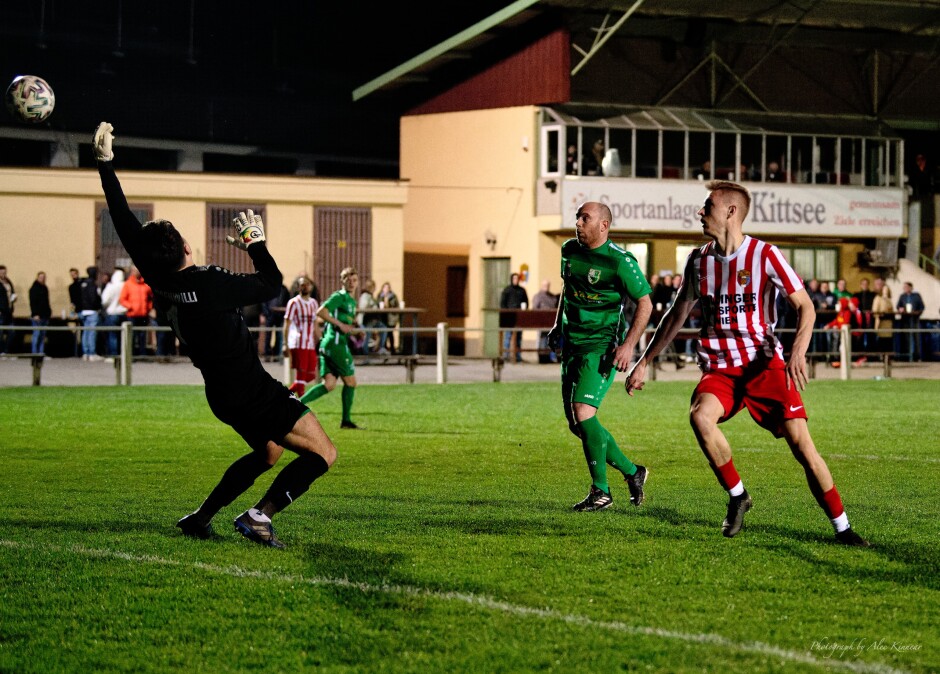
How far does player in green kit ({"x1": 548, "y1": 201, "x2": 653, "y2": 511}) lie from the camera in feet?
29.9

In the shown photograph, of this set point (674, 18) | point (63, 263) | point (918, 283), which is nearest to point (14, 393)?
point (63, 263)

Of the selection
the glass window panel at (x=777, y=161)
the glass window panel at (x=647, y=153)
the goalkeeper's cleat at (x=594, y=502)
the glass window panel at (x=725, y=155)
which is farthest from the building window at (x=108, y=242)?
the goalkeeper's cleat at (x=594, y=502)

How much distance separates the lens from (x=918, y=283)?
40.4 metres

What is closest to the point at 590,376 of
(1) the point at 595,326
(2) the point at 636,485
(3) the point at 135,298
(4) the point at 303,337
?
(1) the point at 595,326

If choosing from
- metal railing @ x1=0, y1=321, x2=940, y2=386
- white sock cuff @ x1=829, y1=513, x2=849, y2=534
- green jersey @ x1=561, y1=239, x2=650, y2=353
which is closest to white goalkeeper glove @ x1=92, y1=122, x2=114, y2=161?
green jersey @ x1=561, y1=239, x2=650, y2=353

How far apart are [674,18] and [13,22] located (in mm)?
20658

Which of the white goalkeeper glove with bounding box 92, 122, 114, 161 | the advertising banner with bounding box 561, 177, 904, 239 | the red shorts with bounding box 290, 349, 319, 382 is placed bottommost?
the red shorts with bounding box 290, 349, 319, 382

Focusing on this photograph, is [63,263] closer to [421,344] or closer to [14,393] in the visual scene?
[421,344]

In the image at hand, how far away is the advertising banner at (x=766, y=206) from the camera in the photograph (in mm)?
37031

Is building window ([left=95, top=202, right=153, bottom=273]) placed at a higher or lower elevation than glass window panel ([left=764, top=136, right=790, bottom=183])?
lower

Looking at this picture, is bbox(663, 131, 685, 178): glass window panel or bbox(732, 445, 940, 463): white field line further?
bbox(663, 131, 685, 178): glass window panel

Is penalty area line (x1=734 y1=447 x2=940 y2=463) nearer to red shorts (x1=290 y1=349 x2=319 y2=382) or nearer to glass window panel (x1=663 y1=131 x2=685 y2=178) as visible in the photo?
red shorts (x1=290 y1=349 x2=319 y2=382)

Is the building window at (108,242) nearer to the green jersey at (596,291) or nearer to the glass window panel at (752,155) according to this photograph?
the glass window panel at (752,155)

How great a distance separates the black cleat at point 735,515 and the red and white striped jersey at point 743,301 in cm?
77
